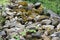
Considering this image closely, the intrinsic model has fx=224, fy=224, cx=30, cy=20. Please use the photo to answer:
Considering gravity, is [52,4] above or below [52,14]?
above

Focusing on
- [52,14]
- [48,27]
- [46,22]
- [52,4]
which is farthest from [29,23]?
[52,4]

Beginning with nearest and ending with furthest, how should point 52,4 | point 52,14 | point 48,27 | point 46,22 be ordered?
point 48,27 → point 46,22 → point 52,14 → point 52,4

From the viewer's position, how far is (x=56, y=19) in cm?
653

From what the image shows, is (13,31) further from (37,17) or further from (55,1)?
(55,1)

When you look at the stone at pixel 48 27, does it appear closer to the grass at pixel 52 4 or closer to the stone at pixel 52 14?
the stone at pixel 52 14

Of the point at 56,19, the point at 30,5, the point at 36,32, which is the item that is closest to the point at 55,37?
the point at 36,32

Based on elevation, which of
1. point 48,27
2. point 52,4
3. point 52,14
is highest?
point 52,4

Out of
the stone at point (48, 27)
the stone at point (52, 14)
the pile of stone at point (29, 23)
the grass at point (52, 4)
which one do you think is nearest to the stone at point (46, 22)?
the pile of stone at point (29, 23)

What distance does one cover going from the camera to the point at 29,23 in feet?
20.7

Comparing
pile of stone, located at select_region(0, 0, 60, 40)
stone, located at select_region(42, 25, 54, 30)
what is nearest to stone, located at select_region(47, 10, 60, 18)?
pile of stone, located at select_region(0, 0, 60, 40)

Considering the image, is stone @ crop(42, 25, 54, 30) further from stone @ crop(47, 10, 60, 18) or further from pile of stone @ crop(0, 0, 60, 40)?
stone @ crop(47, 10, 60, 18)

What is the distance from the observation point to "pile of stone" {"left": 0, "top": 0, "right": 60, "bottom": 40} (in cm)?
570

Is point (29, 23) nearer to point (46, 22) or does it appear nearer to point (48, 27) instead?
point (46, 22)

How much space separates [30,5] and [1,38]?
2.04m
